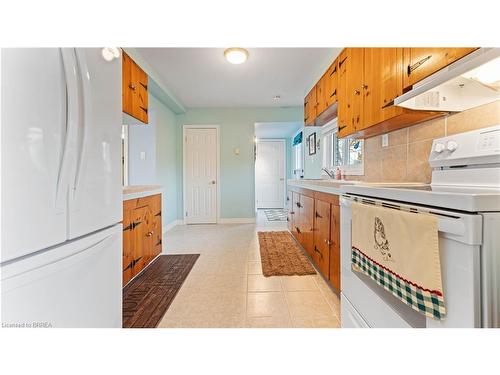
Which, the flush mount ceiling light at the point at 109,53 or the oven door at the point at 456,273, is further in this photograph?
the flush mount ceiling light at the point at 109,53

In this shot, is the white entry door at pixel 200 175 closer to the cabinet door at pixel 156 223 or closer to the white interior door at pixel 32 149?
the cabinet door at pixel 156 223

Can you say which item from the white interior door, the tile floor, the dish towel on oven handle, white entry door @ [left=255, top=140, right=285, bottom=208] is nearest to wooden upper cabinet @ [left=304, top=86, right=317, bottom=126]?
the tile floor

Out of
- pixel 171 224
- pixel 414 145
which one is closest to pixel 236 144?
pixel 171 224

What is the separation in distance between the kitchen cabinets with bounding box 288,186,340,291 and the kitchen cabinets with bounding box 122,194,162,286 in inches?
66.5

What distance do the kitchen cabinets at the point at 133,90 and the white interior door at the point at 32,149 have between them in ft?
4.99

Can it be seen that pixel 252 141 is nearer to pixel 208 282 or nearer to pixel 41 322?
pixel 208 282

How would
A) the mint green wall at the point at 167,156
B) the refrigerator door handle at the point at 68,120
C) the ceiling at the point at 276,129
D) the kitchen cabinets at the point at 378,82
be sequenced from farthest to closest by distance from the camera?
the ceiling at the point at 276,129, the mint green wall at the point at 167,156, the kitchen cabinets at the point at 378,82, the refrigerator door handle at the point at 68,120

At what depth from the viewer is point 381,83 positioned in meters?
1.48

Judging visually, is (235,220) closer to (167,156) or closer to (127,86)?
(167,156)

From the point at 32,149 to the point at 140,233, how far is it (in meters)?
1.71

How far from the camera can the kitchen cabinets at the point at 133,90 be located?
2.04 metres

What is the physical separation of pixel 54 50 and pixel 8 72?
0.55 ft

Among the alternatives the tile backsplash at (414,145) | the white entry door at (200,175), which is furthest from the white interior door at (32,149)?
the white entry door at (200,175)
